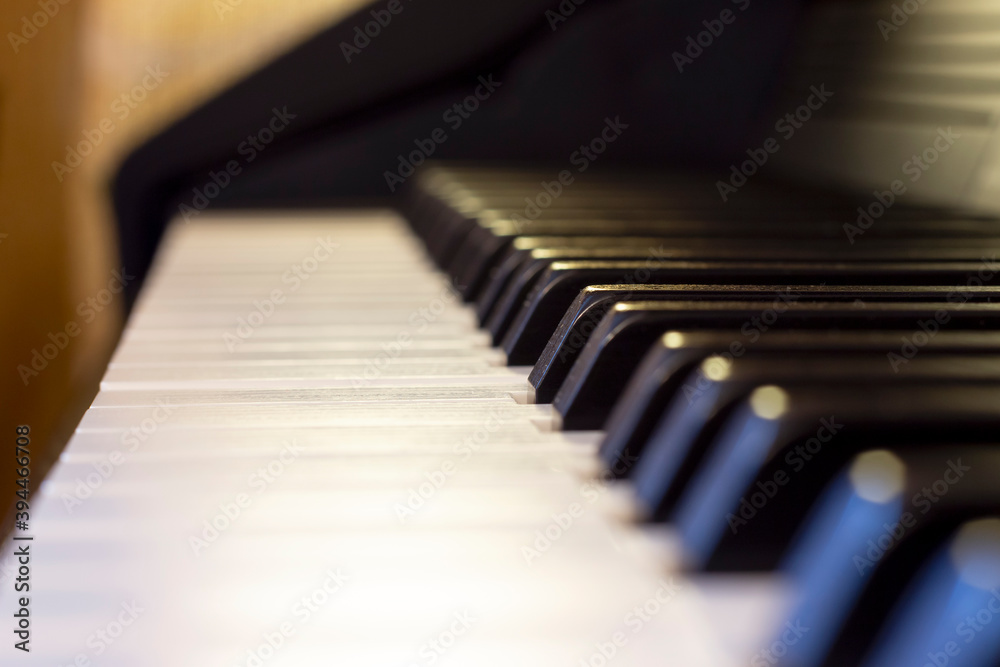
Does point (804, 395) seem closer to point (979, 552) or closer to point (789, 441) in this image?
point (789, 441)

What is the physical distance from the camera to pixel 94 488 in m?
0.63

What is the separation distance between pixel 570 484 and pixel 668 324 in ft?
0.57

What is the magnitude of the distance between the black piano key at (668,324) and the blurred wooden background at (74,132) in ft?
4.75

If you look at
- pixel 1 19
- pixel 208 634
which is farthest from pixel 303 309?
pixel 1 19

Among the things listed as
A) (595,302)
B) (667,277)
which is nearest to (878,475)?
(595,302)

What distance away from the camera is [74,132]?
2785 mm

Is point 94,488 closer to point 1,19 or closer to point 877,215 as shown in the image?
point 877,215

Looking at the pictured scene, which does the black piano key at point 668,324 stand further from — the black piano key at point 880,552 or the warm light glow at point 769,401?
the black piano key at point 880,552

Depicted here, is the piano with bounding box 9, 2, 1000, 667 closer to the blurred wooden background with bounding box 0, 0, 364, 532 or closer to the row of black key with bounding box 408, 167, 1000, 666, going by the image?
the row of black key with bounding box 408, 167, 1000, 666

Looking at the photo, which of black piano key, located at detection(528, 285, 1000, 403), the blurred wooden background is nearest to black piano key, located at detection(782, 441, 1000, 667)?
black piano key, located at detection(528, 285, 1000, 403)

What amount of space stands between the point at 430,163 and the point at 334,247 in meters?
0.59

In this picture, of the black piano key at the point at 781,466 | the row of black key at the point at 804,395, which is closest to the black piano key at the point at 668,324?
the row of black key at the point at 804,395

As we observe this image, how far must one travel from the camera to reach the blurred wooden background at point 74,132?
2115 millimetres

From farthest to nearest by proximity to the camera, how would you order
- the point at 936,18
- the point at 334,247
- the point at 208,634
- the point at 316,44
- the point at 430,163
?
the point at 430,163
the point at 316,44
the point at 334,247
the point at 936,18
the point at 208,634
